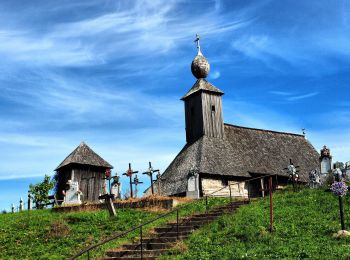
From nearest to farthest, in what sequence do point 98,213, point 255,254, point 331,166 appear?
point 255,254 → point 98,213 → point 331,166

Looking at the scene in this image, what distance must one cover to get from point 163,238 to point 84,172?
19942 mm

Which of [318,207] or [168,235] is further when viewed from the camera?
[318,207]

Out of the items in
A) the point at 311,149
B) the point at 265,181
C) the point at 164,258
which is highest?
the point at 311,149

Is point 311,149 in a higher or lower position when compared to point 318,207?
higher

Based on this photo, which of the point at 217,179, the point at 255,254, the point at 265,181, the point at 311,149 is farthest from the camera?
the point at 311,149

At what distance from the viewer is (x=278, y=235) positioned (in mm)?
16625

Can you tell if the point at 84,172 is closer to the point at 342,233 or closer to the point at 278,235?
the point at 278,235

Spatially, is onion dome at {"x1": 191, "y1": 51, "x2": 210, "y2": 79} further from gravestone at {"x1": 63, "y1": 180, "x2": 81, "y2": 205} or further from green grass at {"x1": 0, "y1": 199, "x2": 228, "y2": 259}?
green grass at {"x1": 0, "y1": 199, "x2": 228, "y2": 259}

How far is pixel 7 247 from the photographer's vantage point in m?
19.6

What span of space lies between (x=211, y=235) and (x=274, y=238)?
8.08 ft

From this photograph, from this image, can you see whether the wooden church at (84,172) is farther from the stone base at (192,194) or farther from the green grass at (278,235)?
→ the green grass at (278,235)

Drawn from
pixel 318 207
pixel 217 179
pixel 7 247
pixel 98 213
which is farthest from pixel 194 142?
pixel 7 247

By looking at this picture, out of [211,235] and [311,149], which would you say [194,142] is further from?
[211,235]

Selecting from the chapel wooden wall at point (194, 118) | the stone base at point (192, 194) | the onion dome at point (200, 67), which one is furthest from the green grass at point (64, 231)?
the onion dome at point (200, 67)
